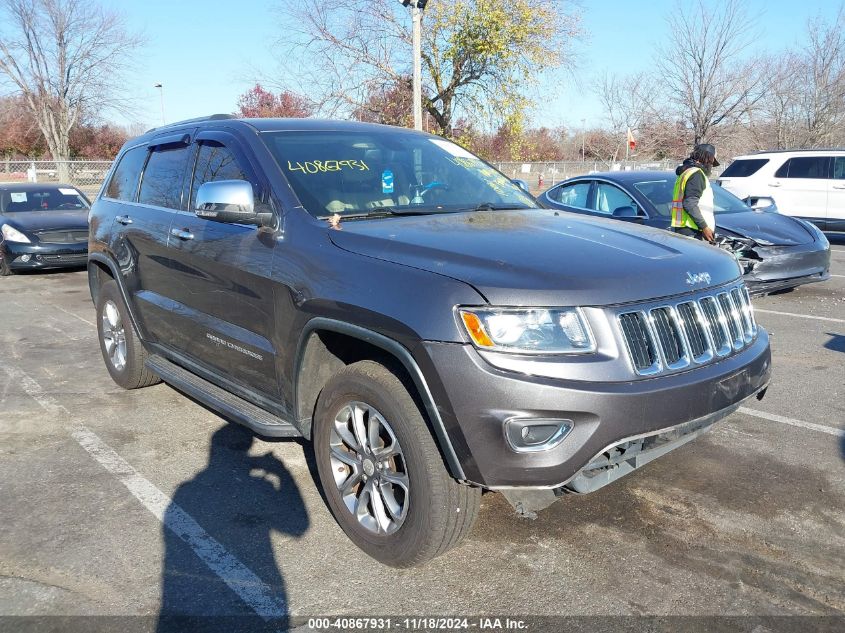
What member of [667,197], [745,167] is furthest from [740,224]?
[745,167]

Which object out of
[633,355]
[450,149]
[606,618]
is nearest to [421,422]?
[633,355]

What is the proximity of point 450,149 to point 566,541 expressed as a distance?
2.54 meters

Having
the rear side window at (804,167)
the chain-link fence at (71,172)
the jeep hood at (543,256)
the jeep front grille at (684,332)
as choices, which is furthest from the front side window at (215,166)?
the chain-link fence at (71,172)

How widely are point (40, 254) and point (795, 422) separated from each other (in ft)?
36.1

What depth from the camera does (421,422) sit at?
2816 mm

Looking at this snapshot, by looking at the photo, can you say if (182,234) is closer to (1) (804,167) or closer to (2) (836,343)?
(2) (836,343)

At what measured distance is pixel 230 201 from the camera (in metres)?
3.46

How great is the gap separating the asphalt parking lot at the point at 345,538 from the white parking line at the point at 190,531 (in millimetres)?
10

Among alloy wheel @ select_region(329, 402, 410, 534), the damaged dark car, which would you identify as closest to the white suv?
the damaged dark car

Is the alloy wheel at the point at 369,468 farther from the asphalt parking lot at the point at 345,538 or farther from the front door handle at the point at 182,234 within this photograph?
the front door handle at the point at 182,234

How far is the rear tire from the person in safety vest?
525cm

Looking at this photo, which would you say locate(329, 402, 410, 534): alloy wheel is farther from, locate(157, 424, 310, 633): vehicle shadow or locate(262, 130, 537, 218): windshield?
locate(262, 130, 537, 218): windshield

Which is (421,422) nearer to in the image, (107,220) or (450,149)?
(450,149)

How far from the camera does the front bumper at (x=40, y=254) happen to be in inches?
453
